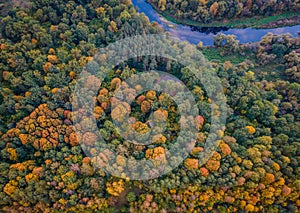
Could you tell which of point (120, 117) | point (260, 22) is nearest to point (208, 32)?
point (260, 22)

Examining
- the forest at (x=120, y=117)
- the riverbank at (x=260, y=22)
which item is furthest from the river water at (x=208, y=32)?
the forest at (x=120, y=117)

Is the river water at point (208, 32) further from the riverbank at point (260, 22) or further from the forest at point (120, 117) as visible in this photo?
the forest at point (120, 117)

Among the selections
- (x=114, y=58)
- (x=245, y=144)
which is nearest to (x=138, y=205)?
(x=245, y=144)

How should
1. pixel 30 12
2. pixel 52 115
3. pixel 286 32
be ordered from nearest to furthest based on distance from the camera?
pixel 52 115
pixel 30 12
pixel 286 32

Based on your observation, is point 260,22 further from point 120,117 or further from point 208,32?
point 120,117

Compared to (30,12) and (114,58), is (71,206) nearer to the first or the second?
(114,58)

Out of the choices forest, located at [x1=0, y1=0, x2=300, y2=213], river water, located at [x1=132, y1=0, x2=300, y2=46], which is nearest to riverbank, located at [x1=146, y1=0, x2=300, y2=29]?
river water, located at [x1=132, y1=0, x2=300, y2=46]

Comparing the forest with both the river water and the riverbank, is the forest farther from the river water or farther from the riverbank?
the riverbank

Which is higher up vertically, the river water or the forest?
the river water
